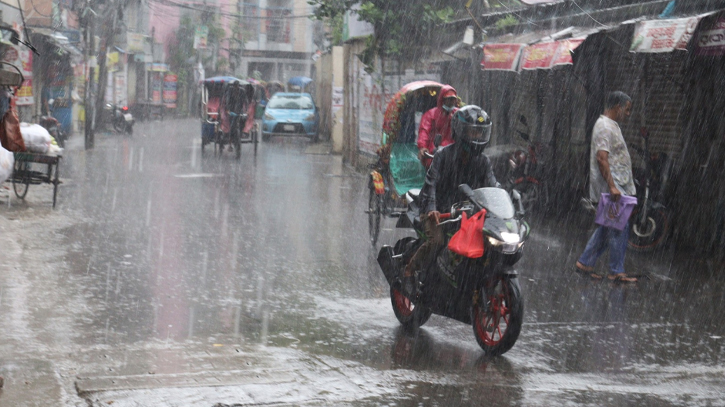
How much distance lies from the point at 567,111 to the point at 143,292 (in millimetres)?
9539

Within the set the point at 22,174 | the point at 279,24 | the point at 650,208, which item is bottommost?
the point at 22,174

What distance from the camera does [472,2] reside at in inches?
754

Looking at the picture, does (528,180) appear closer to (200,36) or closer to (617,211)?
(617,211)

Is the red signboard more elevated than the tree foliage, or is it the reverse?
the tree foliage

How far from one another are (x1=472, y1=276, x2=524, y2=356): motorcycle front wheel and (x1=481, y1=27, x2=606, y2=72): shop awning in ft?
21.2

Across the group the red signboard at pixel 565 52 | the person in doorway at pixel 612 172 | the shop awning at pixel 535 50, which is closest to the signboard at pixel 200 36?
the shop awning at pixel 535 50

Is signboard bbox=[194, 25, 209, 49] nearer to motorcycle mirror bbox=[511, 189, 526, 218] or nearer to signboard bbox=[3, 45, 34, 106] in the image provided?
signboard bbox=[3, 45, 34, 106]

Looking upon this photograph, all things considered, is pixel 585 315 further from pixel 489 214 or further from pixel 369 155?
pixel 369 155

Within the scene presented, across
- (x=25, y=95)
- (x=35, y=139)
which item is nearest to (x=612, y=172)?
(x=35, y=139)

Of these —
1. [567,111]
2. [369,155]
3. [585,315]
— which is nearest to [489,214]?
[585,315]

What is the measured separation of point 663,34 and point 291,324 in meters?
5.72

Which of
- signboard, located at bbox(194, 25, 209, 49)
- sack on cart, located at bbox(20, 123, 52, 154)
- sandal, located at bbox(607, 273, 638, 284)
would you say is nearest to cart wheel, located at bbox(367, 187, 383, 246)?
sandal, located at bbox(607, 273, 638, 284)

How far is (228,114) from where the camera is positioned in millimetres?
25328

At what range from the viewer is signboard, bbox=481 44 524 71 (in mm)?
13656
